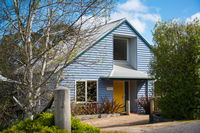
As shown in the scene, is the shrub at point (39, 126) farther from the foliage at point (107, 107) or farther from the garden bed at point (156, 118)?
the foliage at point (107, 107)

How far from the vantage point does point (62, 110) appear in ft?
18.8

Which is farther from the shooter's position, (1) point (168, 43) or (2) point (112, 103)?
(2) point (112, 103)

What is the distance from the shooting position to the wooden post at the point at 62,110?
5.67 meters

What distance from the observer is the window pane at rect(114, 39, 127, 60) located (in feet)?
57.8

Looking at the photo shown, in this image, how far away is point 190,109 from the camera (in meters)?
11.2

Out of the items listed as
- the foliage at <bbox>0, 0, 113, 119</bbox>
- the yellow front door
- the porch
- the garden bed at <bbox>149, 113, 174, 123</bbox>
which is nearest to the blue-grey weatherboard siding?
the porch

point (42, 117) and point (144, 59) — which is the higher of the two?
point (144, 59)

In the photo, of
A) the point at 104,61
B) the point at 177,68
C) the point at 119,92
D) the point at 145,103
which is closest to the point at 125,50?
the point at 104,61

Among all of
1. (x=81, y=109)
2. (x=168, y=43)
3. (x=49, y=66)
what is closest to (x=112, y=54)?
(x=81, y=109)

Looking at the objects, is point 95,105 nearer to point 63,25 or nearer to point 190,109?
point 190,109

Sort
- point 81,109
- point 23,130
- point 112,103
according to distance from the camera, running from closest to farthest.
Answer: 1. point 23,130
2. point 81,109
3. point 112,103

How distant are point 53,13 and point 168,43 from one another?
6.33 m

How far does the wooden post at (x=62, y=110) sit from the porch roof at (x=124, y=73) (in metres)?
9.79

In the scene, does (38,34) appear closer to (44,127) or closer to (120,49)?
(44,127)
